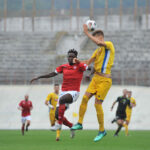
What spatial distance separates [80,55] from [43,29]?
12.8m

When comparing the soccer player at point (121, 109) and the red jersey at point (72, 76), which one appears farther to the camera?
the soccer player at point (121, 109)

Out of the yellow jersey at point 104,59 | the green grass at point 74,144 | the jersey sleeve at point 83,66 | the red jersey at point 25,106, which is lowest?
the red jersey at point 25,106

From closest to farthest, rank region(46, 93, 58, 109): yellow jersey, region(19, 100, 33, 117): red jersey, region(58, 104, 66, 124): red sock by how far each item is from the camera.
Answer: region(58, 104, 66, 124): red sock < region(46, 93, 58, 109): yellow jersey < region(19, 100, 33, 117): red jersey

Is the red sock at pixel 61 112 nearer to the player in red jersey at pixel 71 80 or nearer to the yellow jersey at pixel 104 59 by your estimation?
the player in red jersey at pixel 71 80

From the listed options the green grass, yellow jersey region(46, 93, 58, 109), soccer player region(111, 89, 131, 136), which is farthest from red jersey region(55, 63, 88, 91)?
yellow jersey region(46, 93, 58, 109)

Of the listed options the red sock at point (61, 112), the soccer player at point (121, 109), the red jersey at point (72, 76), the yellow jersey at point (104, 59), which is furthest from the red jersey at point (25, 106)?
the yellow jersey at point (104, 59)

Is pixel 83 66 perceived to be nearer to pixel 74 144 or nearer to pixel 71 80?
pixel 71 80

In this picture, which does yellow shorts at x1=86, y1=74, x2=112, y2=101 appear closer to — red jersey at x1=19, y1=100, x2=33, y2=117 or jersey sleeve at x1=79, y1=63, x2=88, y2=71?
jersey sleeve at x1=79, y1=63, x2=88, y2=71

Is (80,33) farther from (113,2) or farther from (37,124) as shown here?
(113,2)

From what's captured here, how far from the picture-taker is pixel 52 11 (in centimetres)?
5128

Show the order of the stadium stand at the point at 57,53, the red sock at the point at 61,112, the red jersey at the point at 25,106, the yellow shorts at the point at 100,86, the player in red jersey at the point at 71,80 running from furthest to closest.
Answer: the stadium stand at the point at 57,53 < the red jersey at the point at 25,106 < the red sock at the point at 61,112 < the player in red jersey at the point at 71,80 < the yellow shorts at the point at 100,86

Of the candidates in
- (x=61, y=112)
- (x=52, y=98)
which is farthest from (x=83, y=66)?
(x=52, y=98)

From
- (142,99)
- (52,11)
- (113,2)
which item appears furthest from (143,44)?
(113,2)

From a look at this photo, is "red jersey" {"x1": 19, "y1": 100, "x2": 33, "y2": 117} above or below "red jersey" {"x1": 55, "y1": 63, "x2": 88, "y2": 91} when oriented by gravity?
below
